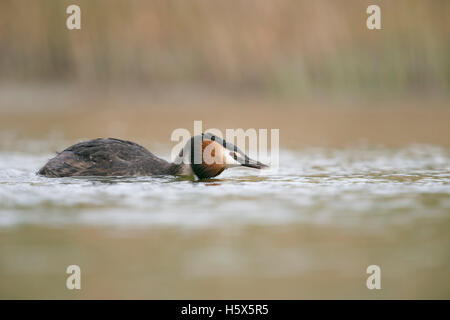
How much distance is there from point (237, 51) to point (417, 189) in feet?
37.9

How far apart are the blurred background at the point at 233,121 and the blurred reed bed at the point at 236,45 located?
0.12 feet

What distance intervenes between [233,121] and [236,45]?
13.5ft

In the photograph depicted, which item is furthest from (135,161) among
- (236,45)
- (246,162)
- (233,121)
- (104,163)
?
(236,45)

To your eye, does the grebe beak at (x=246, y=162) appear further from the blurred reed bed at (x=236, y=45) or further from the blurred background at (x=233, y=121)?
the blurred reed bed at (x=236, y=45)

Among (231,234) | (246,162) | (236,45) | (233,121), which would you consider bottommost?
(231,234)

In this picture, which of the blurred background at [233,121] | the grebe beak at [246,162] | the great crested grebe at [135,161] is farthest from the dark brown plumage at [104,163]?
the grebe beak at [246,162]

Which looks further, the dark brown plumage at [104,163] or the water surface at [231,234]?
the dark brown plumage at [104,163]

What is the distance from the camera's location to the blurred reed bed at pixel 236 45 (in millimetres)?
17438

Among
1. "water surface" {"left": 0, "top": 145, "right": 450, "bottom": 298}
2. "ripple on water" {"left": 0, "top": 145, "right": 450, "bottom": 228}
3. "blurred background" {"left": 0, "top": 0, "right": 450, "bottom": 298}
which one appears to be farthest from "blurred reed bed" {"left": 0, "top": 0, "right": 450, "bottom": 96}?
"water surface" {"left": 0, "top": 145, "right": 450, "bottom": 298}

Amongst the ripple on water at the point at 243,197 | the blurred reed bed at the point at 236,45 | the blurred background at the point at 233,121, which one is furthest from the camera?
the blurred reed bed at the point at 236,45

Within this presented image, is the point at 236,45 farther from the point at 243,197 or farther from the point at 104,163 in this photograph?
the point at 243,197

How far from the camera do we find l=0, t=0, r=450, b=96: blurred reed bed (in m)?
17.4

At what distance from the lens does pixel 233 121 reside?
47.6ft

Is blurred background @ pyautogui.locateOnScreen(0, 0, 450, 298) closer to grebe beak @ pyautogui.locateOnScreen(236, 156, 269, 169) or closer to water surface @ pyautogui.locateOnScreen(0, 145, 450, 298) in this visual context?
water surface @ pyautogui.locateOnScreen(0, 145, 450, 298)
